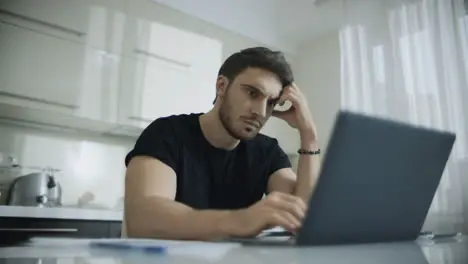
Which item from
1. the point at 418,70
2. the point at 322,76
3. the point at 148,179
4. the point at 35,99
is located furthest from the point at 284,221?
the point at 322,76

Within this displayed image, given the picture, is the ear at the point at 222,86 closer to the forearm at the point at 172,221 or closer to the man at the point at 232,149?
the man at the point at 232,149

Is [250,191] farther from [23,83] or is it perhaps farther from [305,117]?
[23,83]

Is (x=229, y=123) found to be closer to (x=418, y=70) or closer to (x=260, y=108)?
(x=260, y=108)

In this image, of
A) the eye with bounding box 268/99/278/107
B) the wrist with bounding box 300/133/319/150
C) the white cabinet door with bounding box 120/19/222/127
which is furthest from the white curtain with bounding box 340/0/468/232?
the eye with bounding box 268/99/278/107

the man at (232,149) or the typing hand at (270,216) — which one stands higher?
the man at (232,149)

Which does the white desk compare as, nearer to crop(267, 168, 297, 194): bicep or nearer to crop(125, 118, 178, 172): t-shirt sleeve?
crop(125, 118, 178, 172): t-shirt sleeve

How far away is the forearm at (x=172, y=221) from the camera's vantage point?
759 mm

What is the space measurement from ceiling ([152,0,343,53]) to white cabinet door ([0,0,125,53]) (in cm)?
46

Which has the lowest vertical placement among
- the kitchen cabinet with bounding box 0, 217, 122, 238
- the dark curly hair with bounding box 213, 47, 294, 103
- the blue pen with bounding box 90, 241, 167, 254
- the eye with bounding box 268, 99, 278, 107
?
the kitchen cabinet with bounding box 0, 217, 122, 238

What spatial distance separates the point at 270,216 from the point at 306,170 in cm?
66

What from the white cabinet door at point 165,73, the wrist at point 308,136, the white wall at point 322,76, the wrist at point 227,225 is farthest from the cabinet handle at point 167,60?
the wrist at point 227,225

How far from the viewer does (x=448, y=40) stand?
7.75 ft

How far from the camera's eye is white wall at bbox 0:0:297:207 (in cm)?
248

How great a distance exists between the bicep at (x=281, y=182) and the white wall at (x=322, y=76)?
197cm
